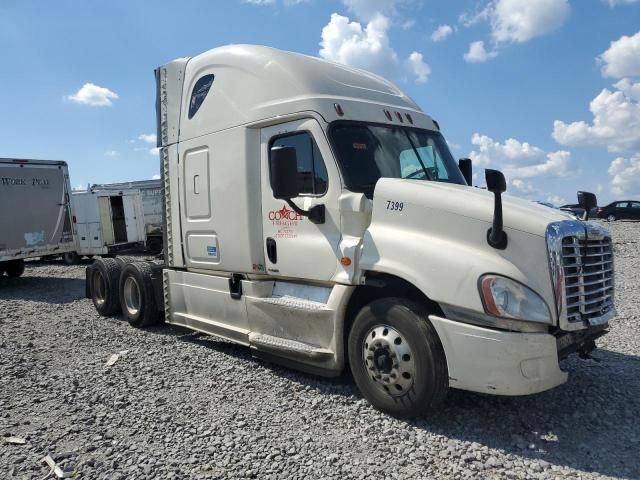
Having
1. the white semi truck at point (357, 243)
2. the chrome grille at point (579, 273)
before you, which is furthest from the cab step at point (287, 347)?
the chrome grille at point (579, 273)

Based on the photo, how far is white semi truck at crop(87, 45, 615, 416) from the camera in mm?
3854

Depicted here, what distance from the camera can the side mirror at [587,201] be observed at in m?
5.14

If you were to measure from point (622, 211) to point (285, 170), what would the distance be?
36832mm

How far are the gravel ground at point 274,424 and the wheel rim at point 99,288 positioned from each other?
2.52 metres

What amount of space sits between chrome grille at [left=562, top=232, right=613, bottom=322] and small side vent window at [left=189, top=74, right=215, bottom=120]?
4493 mm

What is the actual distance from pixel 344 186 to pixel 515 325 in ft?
6.32

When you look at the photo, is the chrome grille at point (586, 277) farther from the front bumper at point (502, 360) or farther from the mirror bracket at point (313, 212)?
the mirror bracket at point (313, 212)

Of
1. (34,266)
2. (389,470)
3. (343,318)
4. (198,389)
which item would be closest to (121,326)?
(198,389)

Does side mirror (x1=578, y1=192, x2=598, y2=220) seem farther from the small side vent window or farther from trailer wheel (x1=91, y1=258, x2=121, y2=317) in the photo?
trailer wheel (x1=91, y1=258, x2=121, y2=317)

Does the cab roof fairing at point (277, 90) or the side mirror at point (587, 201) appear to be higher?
the cab roof fairing at point (277, 90)

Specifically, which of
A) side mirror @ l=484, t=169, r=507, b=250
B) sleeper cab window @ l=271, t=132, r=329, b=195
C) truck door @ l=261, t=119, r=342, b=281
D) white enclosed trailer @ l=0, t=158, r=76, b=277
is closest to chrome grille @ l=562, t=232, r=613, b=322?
side mirror @ l=484, t=169, r=507, b=250

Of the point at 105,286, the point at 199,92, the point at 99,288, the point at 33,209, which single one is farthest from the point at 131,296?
the point at 33,209

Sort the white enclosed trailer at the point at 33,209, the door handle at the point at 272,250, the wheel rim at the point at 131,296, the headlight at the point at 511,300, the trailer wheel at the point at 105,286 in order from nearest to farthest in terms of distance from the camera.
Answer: the headlight at the point at 511,300 → the door handle at the point at 272,250 → the wheel rim at the point at 131,296 → the trailer wheel at the point at 105,286 → the white enclosed trailer at the point at 33,209

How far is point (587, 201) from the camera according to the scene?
5.15 meters
